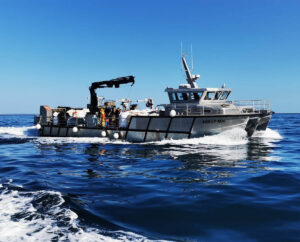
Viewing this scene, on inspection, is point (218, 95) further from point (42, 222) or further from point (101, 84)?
point (42, 222)

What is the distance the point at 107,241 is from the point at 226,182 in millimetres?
4439

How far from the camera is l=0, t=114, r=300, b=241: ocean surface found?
459 cm

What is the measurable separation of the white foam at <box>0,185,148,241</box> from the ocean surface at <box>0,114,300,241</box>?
0.02 m

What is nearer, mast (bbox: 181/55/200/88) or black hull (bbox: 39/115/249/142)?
black hull (bbox: 39/115/249/142)

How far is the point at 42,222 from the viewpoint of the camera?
5.07m

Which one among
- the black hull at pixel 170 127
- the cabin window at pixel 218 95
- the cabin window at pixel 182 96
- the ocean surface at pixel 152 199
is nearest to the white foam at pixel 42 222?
the ocean surface at pixel 152 199

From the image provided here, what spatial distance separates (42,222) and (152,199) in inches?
96.0

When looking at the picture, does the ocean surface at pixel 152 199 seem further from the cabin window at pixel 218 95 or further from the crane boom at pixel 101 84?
the crane boom at pixel 101 84

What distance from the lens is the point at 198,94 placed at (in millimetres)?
17781

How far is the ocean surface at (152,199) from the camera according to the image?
459 centimetres

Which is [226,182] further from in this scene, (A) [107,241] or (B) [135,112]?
(B) [135,112]

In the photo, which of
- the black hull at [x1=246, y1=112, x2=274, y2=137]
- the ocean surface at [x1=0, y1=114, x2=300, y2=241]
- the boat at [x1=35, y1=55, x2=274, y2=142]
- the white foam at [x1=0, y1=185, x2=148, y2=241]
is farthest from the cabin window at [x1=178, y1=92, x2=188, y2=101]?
the white foam at [x1=0, y1=185, x2=148, y2=241]

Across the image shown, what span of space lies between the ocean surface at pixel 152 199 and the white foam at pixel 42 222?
17 mm

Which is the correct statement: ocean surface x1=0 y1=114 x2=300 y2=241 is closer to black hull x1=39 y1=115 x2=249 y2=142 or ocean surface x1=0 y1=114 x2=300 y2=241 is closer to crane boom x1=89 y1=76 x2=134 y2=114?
black hull x1=39 y1=115 x2=249 y2=142
